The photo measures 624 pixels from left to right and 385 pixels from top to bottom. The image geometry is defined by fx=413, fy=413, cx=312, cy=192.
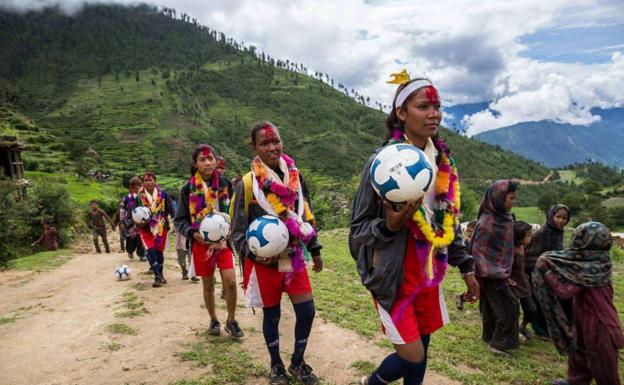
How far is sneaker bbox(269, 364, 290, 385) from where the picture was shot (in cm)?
395

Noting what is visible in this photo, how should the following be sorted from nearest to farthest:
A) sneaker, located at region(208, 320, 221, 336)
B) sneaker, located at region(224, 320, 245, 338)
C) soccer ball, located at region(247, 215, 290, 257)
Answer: soccer ball, located at region(247, 215, 290, 257) → sneaker, located at region(224, 320, 245, 338) → sneaker, located at region(208, 320, 221, 336)

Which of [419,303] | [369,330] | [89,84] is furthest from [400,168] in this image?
[89,84]

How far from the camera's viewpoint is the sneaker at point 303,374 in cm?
395

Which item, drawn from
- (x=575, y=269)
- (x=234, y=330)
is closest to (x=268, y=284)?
A: (x=234, y=330)

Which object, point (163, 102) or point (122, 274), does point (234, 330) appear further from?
point (163, 102)

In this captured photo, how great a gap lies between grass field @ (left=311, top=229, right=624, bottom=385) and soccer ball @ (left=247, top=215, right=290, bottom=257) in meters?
2.41

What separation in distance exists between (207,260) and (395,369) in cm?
308

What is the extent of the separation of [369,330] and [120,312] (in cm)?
394

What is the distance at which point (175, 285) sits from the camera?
857 cm

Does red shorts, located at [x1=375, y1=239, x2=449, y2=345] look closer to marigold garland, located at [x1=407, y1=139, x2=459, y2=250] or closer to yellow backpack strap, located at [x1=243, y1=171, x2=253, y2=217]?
marigold garland, located at [x1=407, y1=139, x2=459, y2=250]

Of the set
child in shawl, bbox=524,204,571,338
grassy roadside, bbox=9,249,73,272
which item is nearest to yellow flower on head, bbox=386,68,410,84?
child in shawl, bbox=524,204,571,338

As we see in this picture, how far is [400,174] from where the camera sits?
237cm

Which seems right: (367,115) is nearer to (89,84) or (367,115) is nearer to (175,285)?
(89,84)

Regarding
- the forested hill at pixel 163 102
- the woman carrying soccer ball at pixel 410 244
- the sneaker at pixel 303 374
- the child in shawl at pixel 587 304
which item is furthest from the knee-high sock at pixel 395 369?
the forested hill at pixel 163 102
